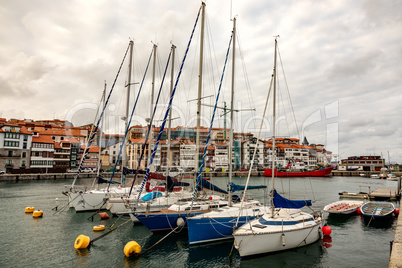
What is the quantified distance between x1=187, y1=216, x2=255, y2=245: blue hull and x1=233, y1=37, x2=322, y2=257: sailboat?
1.96 metres

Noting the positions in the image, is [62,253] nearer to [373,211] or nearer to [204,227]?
[204,227]

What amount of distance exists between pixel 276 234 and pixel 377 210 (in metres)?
17.8

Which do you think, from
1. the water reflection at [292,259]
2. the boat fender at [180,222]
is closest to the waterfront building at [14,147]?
the boat fender at [180,222]

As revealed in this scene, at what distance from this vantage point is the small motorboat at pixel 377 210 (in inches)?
971

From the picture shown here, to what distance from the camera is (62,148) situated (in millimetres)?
90688

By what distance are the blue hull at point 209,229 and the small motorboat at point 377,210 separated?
52.2ft

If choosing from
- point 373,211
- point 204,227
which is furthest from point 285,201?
point 373,211

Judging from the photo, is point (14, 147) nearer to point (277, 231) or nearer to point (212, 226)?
point (212, 226)

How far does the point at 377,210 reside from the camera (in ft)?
86.1

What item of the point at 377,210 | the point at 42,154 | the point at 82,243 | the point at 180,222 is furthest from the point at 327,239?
the point at 42,154

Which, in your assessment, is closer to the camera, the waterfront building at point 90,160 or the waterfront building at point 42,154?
the waterfront building at point 42,154

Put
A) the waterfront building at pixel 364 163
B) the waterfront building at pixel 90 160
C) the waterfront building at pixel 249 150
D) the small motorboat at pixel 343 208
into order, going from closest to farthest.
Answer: the small motorboat at pixel 343 208 → the waterfront building at pixel 90 160 → the waterfront building at pixel 249 150 → the waterfront building at pixel 364 163

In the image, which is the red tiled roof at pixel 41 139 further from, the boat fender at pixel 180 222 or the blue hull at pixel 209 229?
the blue hull at pixel 209 229

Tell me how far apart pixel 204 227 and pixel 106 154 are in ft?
361
